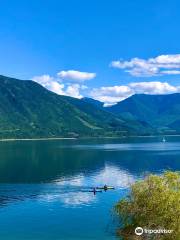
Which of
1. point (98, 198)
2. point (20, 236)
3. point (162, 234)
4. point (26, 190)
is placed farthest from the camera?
point (26, 190)

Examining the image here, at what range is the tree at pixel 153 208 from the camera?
3108 inches

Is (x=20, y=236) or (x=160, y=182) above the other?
(x=160, y=182)

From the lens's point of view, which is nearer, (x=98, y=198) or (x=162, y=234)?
(x=162, y=234)

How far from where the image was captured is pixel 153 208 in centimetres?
8150

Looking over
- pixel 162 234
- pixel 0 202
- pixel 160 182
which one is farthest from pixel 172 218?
pixel 0 202

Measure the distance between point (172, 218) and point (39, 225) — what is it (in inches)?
2544

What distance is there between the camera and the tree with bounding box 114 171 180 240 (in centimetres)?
7894

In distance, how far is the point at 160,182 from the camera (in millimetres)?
85125

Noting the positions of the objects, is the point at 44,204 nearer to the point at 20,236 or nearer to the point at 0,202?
the point at 0,202

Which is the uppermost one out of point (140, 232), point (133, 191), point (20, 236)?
point (133, 191)

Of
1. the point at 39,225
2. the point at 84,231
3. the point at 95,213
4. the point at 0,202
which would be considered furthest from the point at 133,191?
the point at 0,202

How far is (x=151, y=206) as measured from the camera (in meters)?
81.9

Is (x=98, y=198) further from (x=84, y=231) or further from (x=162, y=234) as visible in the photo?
(x=162, y=234)

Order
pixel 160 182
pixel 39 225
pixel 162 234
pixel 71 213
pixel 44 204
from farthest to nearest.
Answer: pixel 44 204 → pixel 71 213 → pixel 39 225 → pixel 160 182 → pixel 162 234
